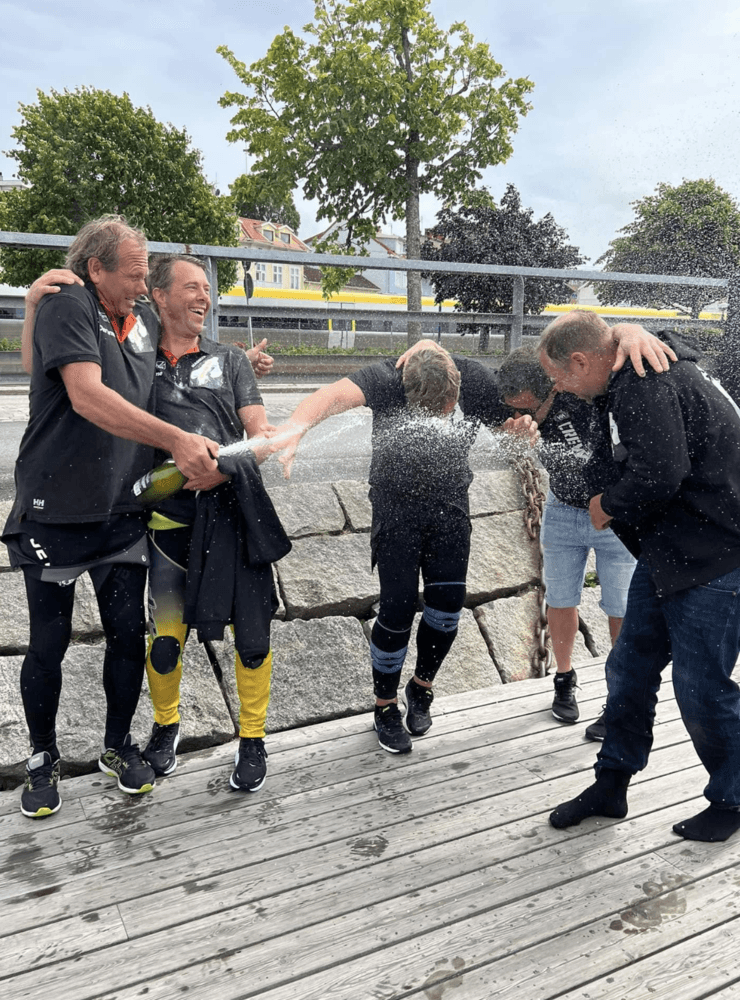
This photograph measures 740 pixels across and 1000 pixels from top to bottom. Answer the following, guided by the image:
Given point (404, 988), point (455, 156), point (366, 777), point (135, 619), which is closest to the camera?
point (404, 988)

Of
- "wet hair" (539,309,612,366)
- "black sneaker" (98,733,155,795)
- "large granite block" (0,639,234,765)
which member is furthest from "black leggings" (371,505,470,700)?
"black sneaker" (98,733,155,795)

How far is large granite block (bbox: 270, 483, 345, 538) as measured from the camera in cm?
409

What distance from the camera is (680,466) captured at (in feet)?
7.11

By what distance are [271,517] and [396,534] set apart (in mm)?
519

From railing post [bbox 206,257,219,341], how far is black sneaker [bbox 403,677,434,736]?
2162 millimetres

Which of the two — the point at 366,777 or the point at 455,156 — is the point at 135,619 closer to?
the point at 366,777

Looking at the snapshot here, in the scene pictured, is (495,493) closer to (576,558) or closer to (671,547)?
(576,558)

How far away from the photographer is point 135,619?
2676mm

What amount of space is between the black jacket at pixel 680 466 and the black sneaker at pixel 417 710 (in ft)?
4.10

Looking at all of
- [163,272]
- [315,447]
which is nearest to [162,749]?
[163,272]

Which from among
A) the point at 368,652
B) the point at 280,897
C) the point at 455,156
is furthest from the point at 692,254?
the point at 280,897

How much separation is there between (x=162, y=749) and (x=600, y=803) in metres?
1.58

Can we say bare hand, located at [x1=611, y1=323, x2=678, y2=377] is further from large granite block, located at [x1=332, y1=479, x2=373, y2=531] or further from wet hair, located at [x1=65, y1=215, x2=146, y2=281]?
large granite block, located at [x1=332, y1=479, x2=373, y2=531]

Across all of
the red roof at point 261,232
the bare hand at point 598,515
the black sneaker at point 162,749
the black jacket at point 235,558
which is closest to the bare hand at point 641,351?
the bare hand at point 598,515
